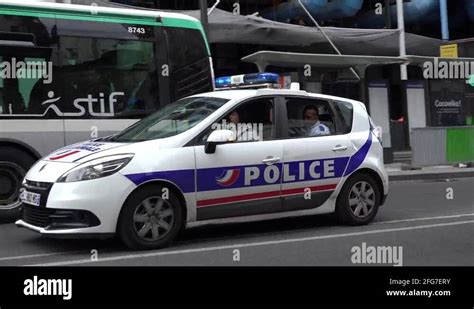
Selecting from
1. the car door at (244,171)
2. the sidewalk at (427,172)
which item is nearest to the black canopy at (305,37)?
the sidewalk at (427,172)

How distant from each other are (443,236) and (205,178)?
3103mm

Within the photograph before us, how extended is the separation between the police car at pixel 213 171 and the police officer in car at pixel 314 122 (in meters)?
0.01

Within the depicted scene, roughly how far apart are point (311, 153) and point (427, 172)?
355 inches

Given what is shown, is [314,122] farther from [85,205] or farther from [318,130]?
[85,205]

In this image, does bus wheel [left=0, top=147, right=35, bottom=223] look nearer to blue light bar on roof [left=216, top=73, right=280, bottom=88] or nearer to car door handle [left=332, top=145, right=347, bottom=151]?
blue light bar on roof [left=216, top=73, right=280, bottom=88]

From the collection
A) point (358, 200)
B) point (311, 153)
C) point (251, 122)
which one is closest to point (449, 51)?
point (358, 200)

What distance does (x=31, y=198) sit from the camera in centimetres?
670

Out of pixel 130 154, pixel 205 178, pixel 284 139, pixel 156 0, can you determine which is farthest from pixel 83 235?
pixel 156 0

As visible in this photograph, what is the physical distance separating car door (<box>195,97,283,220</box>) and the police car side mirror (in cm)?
6

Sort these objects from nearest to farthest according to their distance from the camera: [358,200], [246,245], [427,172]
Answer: [246,245] < [358,200] < [427,172]

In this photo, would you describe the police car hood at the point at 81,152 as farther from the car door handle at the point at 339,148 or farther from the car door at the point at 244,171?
the car door handle at the point at 339,148

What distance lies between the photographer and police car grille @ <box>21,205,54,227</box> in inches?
255

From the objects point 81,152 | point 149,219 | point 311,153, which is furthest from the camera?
A: point 311,153
